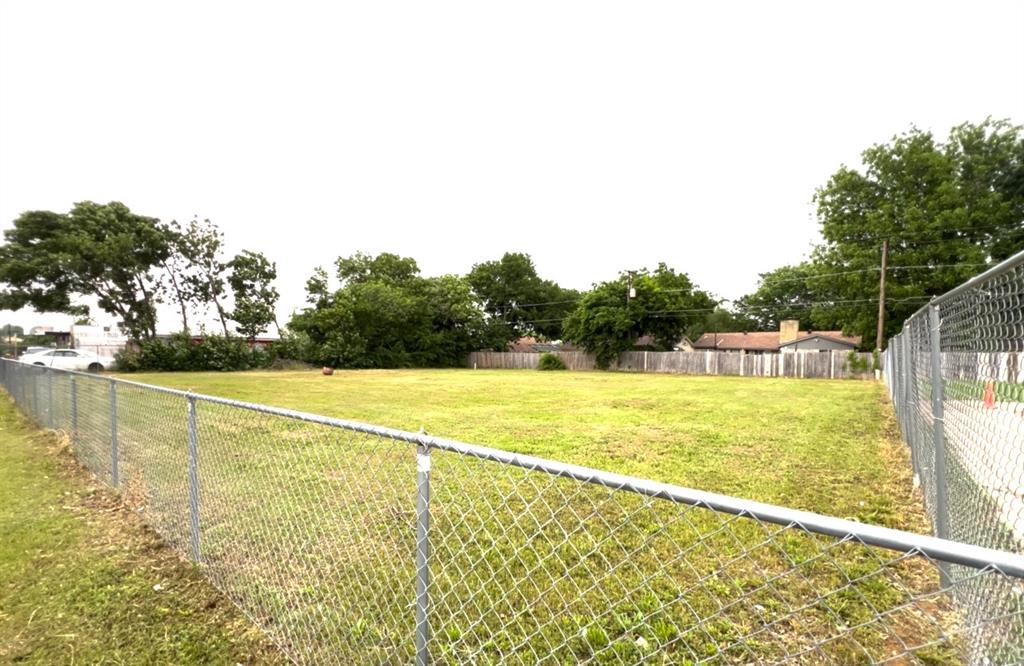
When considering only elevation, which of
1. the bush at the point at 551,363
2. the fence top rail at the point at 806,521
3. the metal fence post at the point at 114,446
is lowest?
the bush at the point at 551,363

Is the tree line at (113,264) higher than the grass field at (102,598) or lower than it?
higher

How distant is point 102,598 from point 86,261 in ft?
110

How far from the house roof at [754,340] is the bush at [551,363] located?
23370 millimetres

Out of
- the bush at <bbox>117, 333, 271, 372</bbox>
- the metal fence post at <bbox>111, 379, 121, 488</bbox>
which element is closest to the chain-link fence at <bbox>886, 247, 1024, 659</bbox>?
the metal fence post at <bbox>111, 379, 121, 488</bbox>

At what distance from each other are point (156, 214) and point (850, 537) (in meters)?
39.3

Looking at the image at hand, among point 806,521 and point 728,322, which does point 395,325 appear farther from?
point 728,322

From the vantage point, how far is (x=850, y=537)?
2.99 feet

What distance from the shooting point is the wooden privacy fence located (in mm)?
25562

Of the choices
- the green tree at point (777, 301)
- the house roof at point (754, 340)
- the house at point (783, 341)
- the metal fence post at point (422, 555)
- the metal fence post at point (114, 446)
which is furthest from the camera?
the green tree at point (777, 301)

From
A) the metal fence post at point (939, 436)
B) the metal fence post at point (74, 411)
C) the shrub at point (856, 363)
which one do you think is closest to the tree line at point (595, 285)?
the shrub at point (856, 363)

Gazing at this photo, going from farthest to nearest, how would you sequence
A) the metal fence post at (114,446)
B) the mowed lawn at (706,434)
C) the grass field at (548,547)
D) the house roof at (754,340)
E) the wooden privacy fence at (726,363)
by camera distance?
the house roof at (754,340), the wooden privacy fence at (726,363), the mowed lawn at (706,434), the metal fence post at (114,446), the grass field at (548,547)

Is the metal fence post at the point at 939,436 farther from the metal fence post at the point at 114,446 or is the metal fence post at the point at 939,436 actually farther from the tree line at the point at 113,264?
the tree line at the point at 113,264

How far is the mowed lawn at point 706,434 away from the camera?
496cm

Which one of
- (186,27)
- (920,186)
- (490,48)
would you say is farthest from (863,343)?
(186,27)
